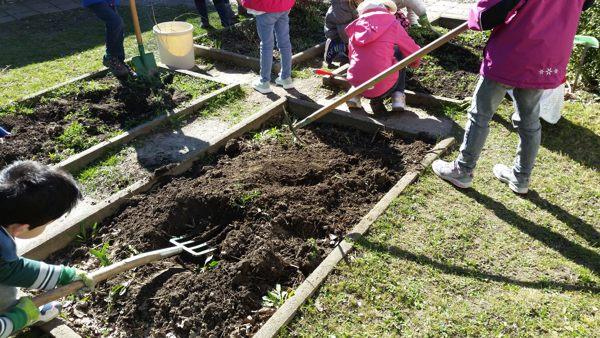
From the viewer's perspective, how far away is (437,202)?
3.84 meters

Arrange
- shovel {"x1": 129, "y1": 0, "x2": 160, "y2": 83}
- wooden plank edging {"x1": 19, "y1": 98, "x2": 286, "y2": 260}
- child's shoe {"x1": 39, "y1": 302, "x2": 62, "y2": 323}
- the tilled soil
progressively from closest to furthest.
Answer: child's shoe {"x1": 39, "y1": 302, "x2": 62, "y2": 323}
wooden plank edging {"x1": 19, "y1": 98, "x2": 286, "y2": 260}
the tilled soil
shovel {"x1": 129, "y1": 0, "x2": 160, "y2": 83}

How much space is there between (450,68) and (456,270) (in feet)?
12.9

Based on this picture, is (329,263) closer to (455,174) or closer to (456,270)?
(456,270)

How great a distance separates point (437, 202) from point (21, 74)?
19.1 ft

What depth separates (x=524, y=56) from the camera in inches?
133

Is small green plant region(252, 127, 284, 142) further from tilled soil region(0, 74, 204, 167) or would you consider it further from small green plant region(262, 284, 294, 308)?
small green plant region(262, 284, 294, 308)

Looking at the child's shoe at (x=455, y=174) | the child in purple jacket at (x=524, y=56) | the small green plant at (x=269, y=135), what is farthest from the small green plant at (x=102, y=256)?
the child in purple jacket at (x=524, y=56)

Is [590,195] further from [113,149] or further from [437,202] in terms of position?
[113,149]

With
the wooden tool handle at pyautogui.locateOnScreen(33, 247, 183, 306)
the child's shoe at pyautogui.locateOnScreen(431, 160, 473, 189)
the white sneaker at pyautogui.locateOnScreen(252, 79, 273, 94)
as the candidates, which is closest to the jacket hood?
the white sneaker at pyautogui.locateOnScreen(252, 79, 273, 94)

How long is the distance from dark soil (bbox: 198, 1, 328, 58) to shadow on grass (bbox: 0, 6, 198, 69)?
173 centimetres

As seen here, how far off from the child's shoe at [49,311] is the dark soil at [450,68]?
14.8ft

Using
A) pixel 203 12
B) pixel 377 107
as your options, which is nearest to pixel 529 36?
pixel 377 107

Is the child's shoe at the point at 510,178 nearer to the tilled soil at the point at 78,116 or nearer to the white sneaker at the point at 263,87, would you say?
the white sneaker at the point at 263,87

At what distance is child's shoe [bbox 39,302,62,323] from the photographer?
287 centimetres
